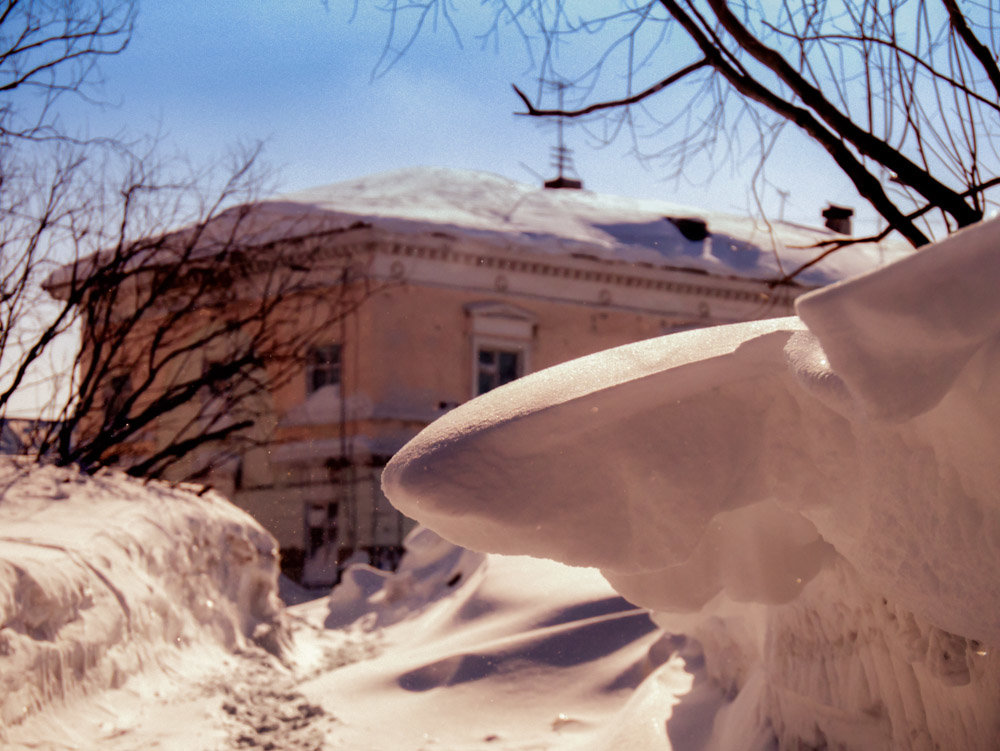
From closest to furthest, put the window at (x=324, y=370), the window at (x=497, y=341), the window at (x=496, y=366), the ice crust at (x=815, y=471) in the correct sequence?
the ice crust at (x=815, y=471)
the window at (x=324, y=370)
the window at (x=497, y=341)
the window at (x=496, y=366)

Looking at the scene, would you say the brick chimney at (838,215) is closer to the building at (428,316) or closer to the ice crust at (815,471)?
the building at (428,316)

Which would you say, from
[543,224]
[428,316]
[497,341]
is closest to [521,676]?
[428,316]

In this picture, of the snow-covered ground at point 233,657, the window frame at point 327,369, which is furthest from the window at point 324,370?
the snow-covered ground at point 233,657

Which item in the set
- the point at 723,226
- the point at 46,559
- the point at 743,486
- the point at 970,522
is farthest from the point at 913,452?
the point at 723,226

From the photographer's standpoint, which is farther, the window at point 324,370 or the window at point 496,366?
the window at point 496,366

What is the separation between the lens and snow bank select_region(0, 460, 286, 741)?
3.42m

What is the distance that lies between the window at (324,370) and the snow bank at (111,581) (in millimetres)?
6761

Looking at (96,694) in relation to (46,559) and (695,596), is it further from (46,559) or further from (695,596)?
(695,596)

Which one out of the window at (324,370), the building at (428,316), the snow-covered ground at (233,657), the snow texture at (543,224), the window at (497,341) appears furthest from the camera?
the window at (497,341)

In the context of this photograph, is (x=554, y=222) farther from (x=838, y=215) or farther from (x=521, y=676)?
(x=521, y=676)

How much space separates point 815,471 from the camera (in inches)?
68.4

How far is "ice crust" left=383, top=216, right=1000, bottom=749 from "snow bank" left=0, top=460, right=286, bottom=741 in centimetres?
227

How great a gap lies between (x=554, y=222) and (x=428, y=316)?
269 cm

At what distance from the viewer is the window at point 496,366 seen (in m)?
14.4
